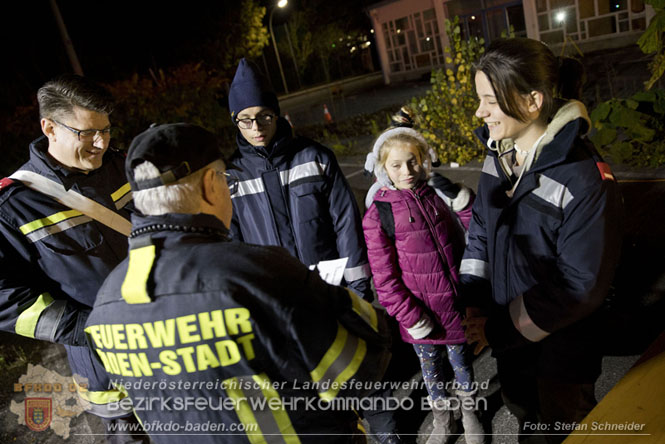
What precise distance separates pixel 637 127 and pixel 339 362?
19.0 feet

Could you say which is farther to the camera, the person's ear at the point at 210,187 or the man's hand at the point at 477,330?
the man's hand at the point at 477,330

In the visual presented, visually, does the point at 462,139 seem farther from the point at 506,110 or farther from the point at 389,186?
the point at 506,110

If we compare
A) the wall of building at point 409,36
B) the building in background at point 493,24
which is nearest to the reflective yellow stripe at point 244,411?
the building in background at point 493,24

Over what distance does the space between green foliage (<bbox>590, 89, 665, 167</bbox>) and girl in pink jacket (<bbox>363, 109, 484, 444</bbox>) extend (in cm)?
436

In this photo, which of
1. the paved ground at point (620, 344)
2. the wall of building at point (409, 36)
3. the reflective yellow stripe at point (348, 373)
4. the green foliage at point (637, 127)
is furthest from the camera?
the wall of building at point (409, 36)

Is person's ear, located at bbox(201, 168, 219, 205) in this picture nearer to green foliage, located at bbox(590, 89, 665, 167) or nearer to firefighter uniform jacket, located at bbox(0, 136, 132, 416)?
firefighter uniform jacket, located at bbox(0, 136, 132, 416)

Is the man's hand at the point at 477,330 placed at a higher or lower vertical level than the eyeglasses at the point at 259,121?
lower

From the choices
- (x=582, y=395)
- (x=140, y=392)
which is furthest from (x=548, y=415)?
(x=140, y=392)

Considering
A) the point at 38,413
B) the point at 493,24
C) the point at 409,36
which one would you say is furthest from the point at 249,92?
the point at 409,36

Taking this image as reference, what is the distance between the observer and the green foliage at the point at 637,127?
5.46 meters

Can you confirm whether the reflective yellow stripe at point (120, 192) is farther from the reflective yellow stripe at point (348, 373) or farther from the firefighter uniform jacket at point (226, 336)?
the reflective yellow stripe at point (348, 373)

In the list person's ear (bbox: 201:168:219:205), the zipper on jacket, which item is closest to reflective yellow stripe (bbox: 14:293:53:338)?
person's ear (bbox: 201:168:219:205)

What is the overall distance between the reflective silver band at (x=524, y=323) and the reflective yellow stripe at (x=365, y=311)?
74cm

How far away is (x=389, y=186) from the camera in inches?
96.2
